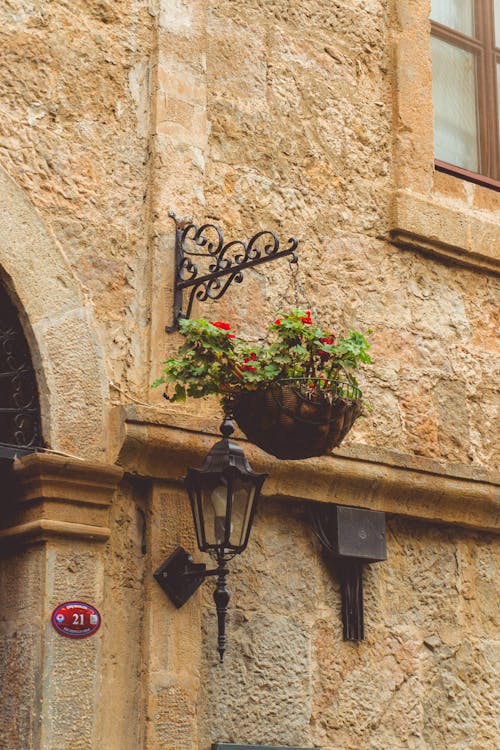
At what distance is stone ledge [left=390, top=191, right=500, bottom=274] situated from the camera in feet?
19.2

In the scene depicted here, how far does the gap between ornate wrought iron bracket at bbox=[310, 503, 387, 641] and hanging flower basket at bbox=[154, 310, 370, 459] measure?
2.26 feet

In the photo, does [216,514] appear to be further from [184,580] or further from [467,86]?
[467,86]

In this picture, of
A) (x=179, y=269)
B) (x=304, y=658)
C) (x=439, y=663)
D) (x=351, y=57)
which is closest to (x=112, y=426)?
(x=179, y=269)

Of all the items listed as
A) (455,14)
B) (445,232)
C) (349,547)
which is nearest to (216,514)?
(349,547)

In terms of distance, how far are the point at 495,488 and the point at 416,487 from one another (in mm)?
438

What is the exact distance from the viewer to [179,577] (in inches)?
188

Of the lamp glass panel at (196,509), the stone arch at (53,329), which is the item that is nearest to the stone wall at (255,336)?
the stone arch at (53,329)

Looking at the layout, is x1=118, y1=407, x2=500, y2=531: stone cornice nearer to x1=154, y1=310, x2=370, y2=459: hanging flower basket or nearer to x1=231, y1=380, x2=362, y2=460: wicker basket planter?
x1=154, y1=310, x2=370, y2=459: hanging flower basket

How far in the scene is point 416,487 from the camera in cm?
543

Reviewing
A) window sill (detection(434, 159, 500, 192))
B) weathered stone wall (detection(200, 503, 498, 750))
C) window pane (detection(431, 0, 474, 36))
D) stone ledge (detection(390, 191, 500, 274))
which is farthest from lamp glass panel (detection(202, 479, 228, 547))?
window pane (detection(431, 0, 474, 36))

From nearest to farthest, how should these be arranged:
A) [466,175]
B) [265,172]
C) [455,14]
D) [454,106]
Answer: [265,172], [466,175], [454,106], [455,14]

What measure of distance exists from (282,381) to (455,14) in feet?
9.91

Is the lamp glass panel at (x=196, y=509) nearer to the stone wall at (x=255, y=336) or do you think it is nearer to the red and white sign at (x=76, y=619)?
the stone wall at (x=255, y=336)

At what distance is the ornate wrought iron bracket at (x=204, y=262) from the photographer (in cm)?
497
